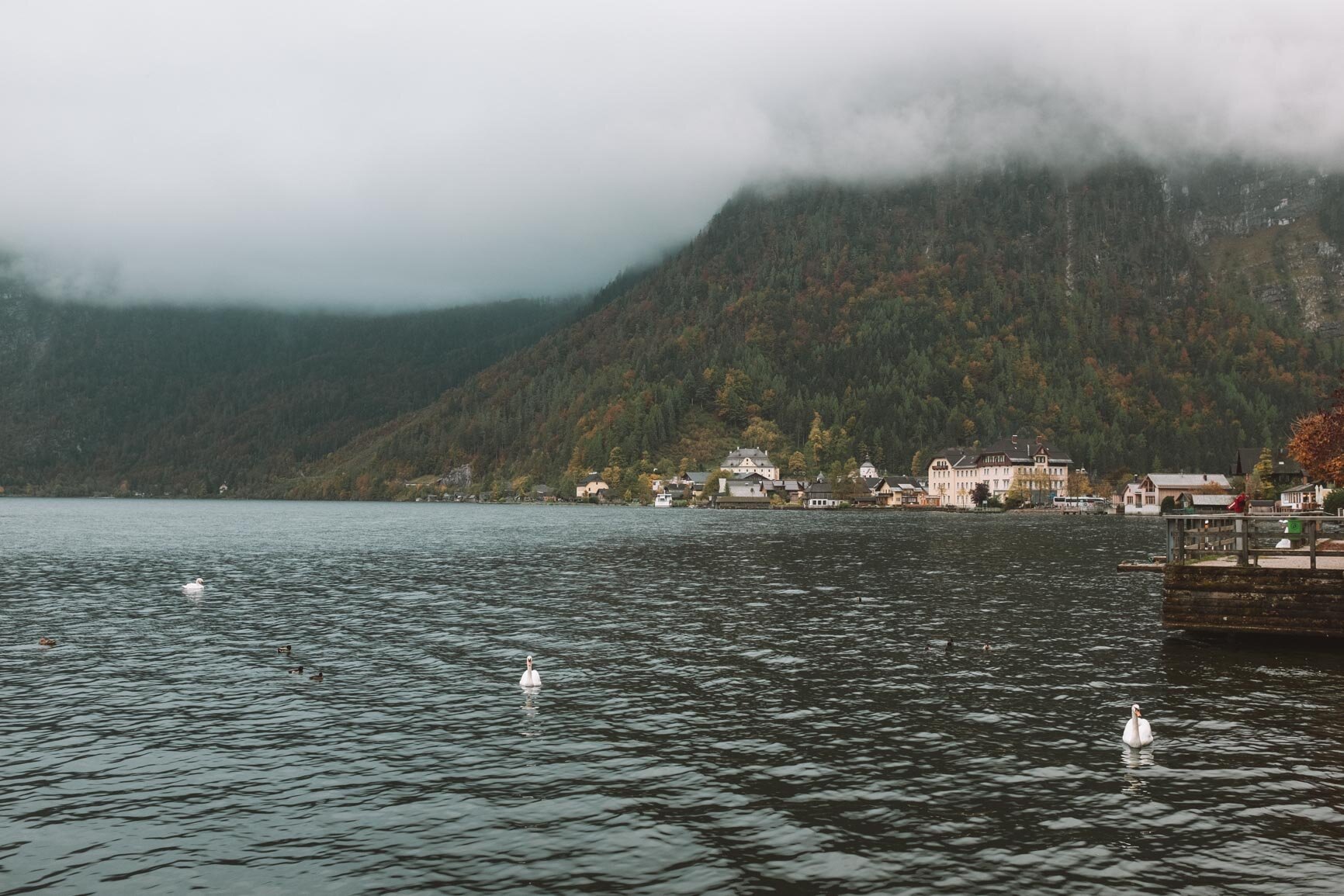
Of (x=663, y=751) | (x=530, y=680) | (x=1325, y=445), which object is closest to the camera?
(x=663, y=751)

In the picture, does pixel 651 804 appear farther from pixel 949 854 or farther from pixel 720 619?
pixel 720 619

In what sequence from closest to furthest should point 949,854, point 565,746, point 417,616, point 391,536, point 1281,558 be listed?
1. point 949,854
2. point 565,746
3. point 1281,558
4. point 417,616
5. point 391,536

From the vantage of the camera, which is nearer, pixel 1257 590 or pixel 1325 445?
pixel 1257 590

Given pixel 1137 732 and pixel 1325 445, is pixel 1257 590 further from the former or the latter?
pixel 1325 445

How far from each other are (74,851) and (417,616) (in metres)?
32.3

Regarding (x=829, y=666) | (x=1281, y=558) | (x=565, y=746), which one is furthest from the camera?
(x=1281, y=558)

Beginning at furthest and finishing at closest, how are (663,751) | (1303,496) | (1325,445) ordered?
(1303,496) < (1325,445) < (663,751)

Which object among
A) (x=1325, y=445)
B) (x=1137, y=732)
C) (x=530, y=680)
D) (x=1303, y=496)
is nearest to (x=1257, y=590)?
(x=1137, y=732)

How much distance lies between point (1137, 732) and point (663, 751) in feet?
39.4

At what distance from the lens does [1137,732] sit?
24.3 meters

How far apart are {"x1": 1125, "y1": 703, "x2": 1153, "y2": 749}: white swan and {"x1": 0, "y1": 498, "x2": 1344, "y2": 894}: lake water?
34 cm

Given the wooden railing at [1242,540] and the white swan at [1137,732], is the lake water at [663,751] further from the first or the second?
the wooden railing at [1242,540]

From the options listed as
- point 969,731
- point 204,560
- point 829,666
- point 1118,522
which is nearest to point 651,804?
point 969,731

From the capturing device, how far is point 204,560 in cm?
9038
